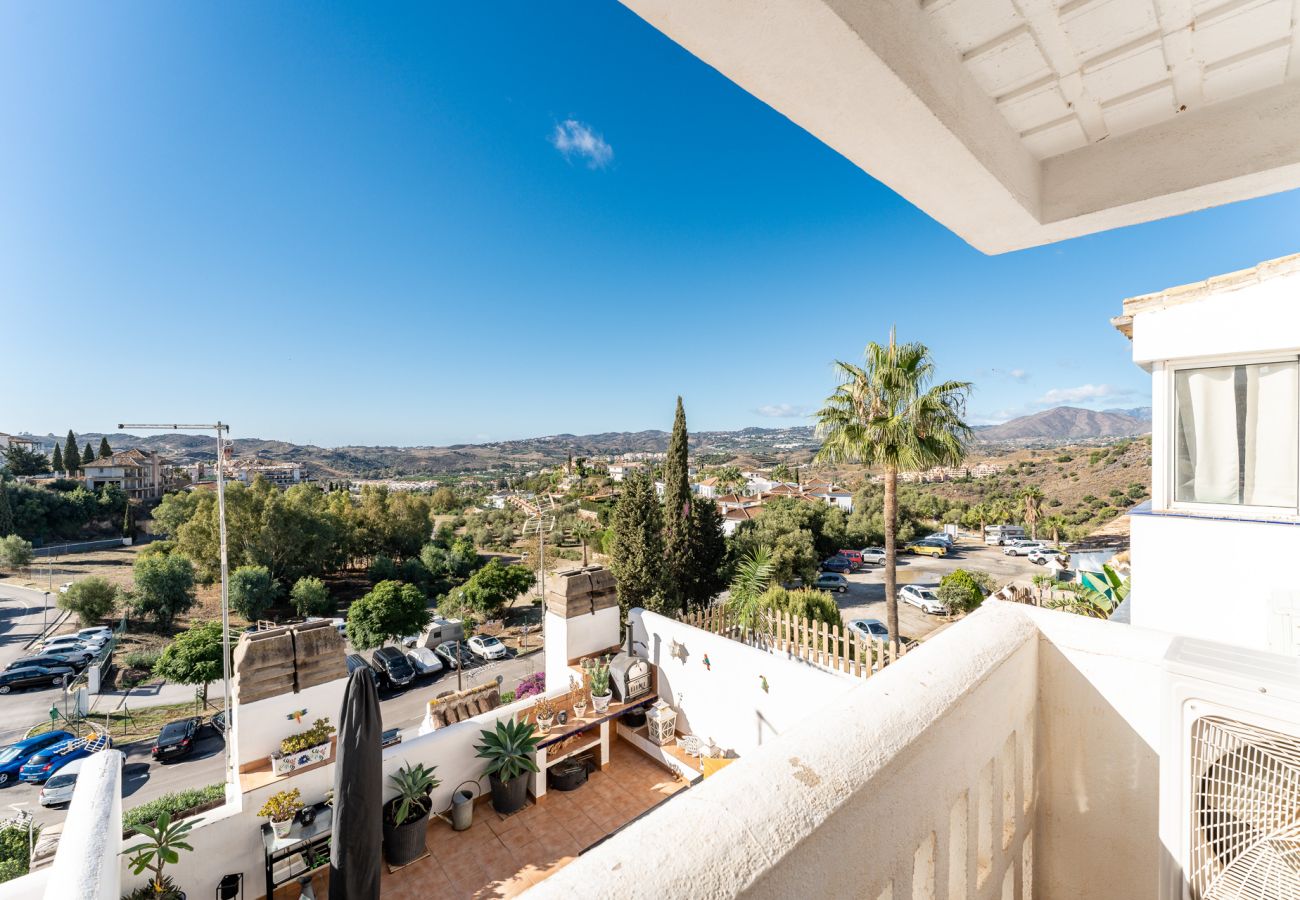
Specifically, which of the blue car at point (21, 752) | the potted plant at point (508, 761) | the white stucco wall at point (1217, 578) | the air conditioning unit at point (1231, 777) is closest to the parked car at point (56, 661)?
the blue car at point (21, 752)

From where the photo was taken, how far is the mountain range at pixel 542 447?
52969 mm

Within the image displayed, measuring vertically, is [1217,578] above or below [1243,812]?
below

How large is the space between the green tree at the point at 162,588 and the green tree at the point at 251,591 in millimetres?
2097

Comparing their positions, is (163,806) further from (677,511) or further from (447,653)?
(447,653)

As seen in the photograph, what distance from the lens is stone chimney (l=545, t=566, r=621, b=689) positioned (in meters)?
5.71

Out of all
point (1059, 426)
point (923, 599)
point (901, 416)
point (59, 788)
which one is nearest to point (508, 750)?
point (901, 416)

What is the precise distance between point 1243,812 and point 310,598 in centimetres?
3255

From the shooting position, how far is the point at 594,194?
91.6 ft

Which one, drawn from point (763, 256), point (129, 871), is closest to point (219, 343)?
point (763, 256)

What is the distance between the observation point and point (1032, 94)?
1.14 m

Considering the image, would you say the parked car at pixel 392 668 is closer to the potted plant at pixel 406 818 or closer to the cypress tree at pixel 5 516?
the potted plant at pixel 406 818

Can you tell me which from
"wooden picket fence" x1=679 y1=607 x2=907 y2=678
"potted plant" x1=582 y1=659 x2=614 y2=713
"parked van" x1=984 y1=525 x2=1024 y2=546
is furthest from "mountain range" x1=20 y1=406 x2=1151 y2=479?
"potted plant" x1=582 y1=659 x2=614 y2=713

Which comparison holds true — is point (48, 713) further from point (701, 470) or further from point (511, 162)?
point (701, 470)

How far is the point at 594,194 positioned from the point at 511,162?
474cm
